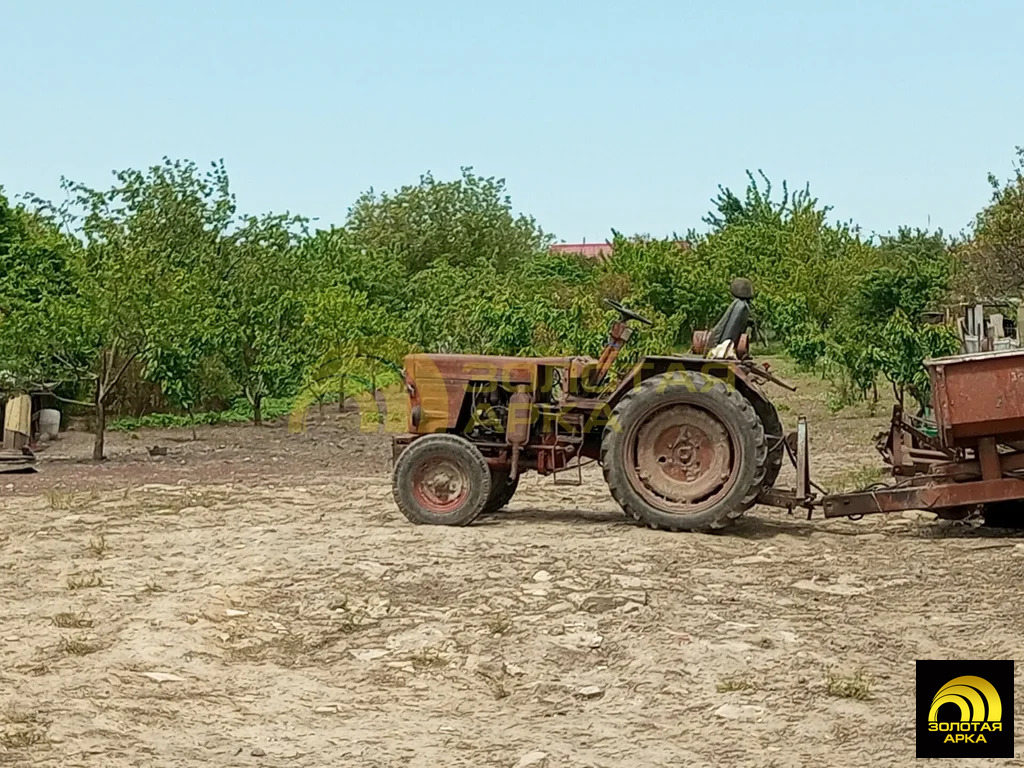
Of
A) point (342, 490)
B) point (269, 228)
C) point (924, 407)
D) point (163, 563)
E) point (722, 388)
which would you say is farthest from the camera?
point (269, 228)

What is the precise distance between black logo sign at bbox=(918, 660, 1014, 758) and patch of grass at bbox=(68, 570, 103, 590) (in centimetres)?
490

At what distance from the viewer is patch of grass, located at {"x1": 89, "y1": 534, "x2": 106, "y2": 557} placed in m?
9.53

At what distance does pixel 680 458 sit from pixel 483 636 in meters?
3.43

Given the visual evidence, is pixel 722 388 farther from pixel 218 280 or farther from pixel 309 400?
pixel 218 280

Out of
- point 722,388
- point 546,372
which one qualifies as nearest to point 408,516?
point 546,372

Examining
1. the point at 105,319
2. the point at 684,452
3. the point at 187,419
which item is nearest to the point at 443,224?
the point at 187,419

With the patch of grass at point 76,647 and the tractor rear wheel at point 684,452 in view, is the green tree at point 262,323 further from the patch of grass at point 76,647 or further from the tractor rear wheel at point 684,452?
the patch of grass at point 76,647

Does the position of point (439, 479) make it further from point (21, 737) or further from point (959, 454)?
point (21, 737)

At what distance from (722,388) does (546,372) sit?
1.48 m

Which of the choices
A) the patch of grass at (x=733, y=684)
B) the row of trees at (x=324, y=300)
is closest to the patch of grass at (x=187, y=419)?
the row of trees at (x=324, y=300)

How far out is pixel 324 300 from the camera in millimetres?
22000

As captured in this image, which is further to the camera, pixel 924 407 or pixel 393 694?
pixel 924 407

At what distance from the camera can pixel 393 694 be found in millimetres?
6328

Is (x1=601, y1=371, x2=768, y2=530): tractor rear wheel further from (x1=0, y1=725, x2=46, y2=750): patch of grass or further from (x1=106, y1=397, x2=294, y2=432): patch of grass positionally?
(x1=106, y1=397, x2=294, y2=432): patch of grass
